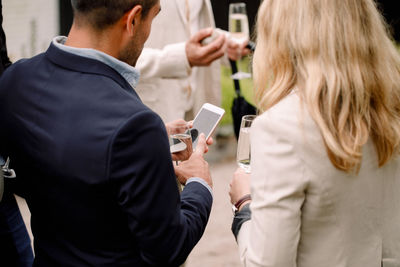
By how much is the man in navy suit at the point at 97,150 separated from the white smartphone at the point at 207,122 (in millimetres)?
559

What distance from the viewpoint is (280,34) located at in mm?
1556

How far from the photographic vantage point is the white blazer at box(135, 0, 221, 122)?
310 centimetres

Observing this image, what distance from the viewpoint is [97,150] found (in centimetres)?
145

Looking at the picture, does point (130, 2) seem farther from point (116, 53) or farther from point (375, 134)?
point (375, 134)

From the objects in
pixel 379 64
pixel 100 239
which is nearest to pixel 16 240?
pixel 100 239

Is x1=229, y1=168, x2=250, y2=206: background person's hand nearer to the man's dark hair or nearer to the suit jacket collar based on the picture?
the suit jacket collar

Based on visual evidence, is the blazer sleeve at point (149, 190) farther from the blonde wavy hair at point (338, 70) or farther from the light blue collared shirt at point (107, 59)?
the blonde wavy hair at point (338, 70)

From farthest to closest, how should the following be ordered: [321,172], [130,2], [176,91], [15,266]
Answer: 1. [176,91]
2. [15,266]
3. [130,2]
4. [321,172]

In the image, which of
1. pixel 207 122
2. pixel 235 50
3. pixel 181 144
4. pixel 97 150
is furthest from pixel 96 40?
pixel 235 50

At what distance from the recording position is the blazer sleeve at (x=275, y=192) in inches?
57.0

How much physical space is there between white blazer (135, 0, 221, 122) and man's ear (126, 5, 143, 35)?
1435 mm

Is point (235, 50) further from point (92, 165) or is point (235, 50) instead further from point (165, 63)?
point (92, 165)

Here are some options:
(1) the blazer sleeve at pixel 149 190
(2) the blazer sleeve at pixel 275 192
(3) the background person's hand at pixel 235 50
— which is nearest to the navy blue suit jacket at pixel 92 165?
(1) the blazer sleeve at pixel 149 190

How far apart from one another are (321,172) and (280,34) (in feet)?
1.35
